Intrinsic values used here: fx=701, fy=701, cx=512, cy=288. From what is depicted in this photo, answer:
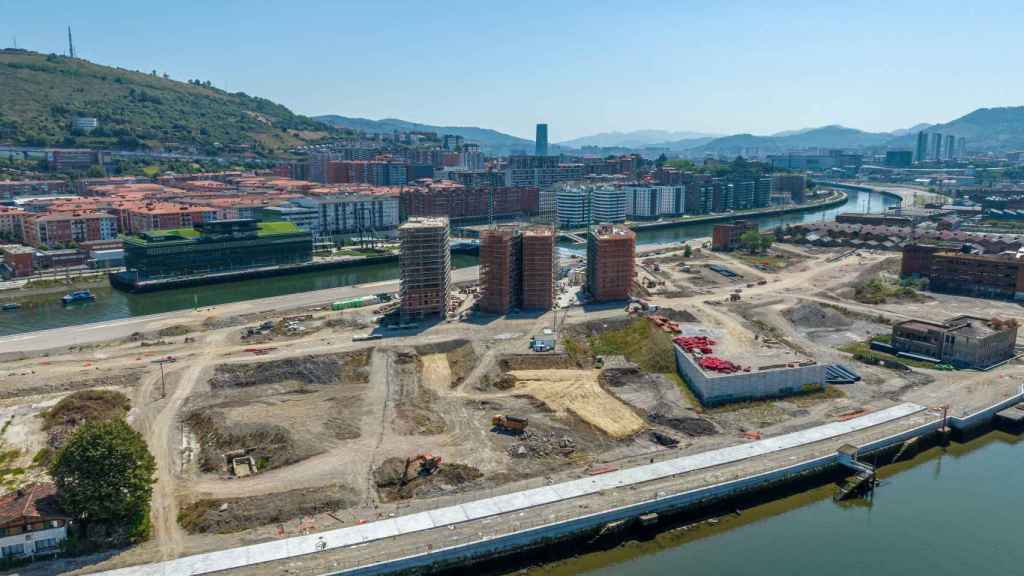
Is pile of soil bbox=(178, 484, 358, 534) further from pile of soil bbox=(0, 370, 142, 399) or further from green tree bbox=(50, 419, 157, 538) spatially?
pile of soil bbox=(0, 370, 142, 399)

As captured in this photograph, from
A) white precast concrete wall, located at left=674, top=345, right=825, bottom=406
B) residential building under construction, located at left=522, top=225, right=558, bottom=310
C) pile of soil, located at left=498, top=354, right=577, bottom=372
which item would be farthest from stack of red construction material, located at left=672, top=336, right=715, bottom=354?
residential building under construction, located at left=522, top=225, right=558, bottom=310

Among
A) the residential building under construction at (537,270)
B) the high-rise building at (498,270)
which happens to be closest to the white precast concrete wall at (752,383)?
the residential building under construction at (537,270)

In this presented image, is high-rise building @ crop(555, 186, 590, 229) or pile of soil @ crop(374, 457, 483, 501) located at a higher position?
high-rise building @ crop(555, 186, 590, 229)

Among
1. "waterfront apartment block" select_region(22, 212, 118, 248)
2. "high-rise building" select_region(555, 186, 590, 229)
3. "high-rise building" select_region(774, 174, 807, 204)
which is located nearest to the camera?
"waterfront apartment block" select_region(22, 212, 118, 248)

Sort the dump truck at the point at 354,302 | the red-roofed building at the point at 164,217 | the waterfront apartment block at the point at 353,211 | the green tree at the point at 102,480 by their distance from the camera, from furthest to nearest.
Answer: the waterfront apartment block at the point at 353,211 → the red-roofed building at the point at 164,217 → the dump truck at the point at 354,302 → the green tree at the point at 102,480

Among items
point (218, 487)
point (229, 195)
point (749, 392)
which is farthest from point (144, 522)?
point (229, 195)

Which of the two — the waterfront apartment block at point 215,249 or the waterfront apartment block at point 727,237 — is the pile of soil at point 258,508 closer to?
the waterfront apartment block at point 215,249

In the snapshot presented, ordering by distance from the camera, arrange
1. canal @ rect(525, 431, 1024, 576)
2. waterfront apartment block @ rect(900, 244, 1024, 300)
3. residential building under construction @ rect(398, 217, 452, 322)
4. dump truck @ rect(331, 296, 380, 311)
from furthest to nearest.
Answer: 1. waterfront apartment block @ rect(900, 244, 1024, 300)
2. dump truck @ rect(331, 296, 380, 311)
3. residential building under construction @ rect(398, 217, 452, 322)
4. canal @ rect(525, 431, 1024, 576)
